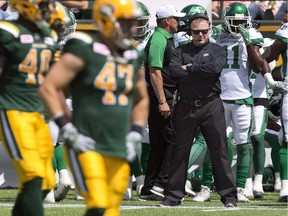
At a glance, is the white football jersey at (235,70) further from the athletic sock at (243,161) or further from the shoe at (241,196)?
the shoe at (241,196)

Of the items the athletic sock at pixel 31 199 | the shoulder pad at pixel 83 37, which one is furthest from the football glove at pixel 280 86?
the shoulder pad at pixel 83 37

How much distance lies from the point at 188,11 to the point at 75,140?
629 centimetres

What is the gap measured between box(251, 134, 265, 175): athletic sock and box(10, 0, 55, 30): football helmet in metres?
4.78

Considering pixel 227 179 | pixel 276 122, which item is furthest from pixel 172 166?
pixel 276 122

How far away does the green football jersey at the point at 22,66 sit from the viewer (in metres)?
6.95

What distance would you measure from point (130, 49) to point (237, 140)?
506cm

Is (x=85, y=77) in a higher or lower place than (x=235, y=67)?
higher

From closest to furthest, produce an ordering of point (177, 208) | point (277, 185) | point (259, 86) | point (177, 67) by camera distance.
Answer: point (177, 208) → point (177, 67) → point (259, 86) → point (277, 185)

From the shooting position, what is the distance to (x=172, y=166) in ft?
33.1

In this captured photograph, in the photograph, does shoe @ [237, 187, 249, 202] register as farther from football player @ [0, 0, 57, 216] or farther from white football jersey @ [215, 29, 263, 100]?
football player @ [0, 0, 57, 216]

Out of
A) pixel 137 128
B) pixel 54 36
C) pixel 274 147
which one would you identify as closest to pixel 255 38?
pixel 274 147

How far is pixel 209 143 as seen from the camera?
32.8ft

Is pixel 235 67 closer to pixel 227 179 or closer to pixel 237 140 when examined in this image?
pixel 237 140

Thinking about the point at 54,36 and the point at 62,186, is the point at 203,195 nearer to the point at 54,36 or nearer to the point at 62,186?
the point at 62,186
